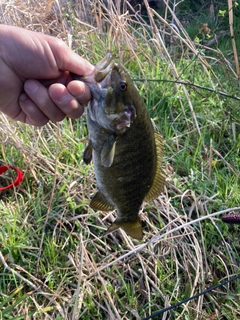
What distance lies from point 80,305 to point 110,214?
24.8 inches

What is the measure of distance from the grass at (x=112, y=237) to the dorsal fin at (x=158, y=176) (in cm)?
40

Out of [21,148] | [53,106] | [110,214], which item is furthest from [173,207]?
[53,106]

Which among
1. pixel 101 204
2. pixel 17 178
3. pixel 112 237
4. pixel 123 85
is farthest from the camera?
pixel 17 178

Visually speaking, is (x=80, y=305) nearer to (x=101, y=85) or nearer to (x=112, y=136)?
(x=112, y=136)

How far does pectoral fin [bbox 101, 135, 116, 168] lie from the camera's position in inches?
62.1

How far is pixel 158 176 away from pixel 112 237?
0.89 m

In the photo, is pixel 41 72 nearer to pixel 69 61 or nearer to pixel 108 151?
pixel 69 61

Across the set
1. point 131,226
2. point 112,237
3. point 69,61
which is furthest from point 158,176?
point 112,237

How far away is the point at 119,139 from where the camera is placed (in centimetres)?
163

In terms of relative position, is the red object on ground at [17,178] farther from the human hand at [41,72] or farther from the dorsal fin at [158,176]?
the dorsal fin at [158,176]

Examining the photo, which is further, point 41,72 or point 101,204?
point 101,204

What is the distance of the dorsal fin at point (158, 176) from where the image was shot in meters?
1.82

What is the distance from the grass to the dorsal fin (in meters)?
0.40

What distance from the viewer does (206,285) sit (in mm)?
2484
